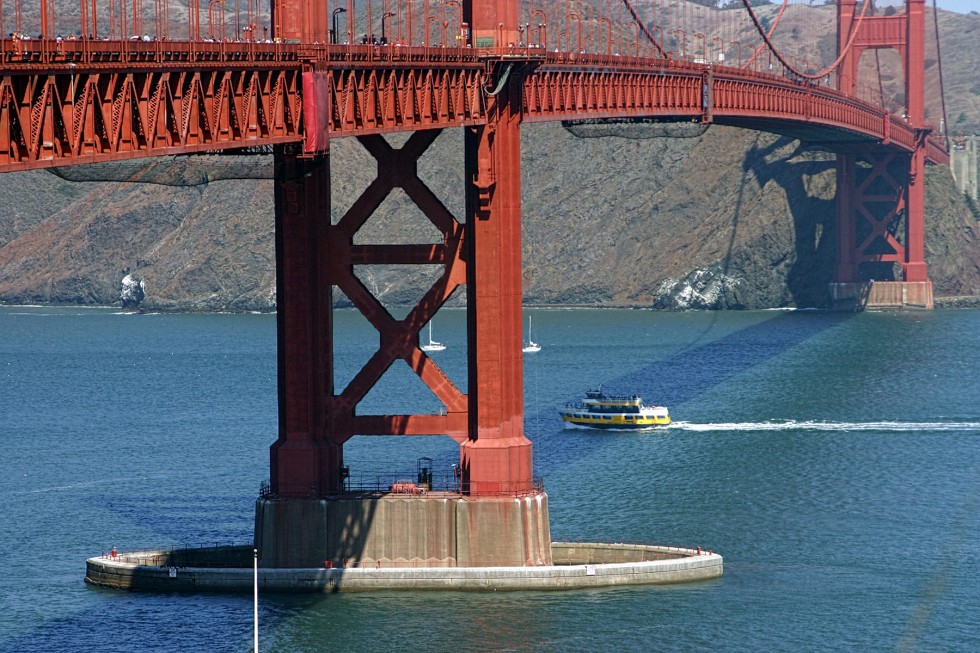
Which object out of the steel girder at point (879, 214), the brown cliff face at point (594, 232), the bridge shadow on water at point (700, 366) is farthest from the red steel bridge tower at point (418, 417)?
the brown cliff face at point (594, 232)

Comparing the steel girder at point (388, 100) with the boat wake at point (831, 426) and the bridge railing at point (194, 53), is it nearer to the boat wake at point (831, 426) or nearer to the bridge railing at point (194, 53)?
the bridge railing at point (194, 53)

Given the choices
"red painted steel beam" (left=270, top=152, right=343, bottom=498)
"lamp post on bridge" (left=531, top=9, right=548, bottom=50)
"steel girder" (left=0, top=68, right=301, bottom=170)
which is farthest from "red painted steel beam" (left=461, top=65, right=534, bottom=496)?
"steel girder" (left=0, top=68, right=301, bottom=170)

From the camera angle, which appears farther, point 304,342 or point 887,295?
point 887,295

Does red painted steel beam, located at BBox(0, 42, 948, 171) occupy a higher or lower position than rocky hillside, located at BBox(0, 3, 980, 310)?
higher

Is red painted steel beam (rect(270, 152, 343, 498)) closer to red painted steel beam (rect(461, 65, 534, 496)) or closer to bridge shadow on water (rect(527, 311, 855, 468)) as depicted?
red painted steel beam (rect(461, 65, 534, 496))

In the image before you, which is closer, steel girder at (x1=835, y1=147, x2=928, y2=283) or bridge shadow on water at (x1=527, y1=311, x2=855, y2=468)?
bridge shadow on water at (x1=527, y1=311, x2=855, y2=468)

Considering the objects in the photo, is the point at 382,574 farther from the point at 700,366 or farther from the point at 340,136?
the point at 700,366

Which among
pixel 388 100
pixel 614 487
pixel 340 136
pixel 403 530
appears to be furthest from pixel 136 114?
pixel 614 487

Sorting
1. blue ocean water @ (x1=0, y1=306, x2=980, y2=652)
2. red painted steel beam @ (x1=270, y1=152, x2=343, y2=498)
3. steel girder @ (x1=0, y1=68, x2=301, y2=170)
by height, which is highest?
steel girder @ (x1=0, y1=68, x2=301, y2=170)
